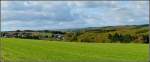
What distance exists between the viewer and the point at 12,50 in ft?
118

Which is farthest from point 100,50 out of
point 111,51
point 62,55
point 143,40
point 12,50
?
point 143,40

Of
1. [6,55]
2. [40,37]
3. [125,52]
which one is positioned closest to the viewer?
[6,55]

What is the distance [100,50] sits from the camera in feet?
145

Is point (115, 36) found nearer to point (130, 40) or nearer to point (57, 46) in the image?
point (130, 40)

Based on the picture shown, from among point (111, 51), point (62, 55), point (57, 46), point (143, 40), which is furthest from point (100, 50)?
point (143, 40)

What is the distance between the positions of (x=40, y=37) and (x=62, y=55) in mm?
18690

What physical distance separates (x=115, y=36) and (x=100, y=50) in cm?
1788

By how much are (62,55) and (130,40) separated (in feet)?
86.3

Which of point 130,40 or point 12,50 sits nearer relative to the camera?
point 12,50

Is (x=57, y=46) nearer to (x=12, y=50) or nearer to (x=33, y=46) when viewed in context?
(x=33, y=46)

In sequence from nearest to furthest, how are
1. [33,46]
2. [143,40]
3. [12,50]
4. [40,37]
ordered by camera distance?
[12,50]
[33,46]
[40,37]
[143,40]

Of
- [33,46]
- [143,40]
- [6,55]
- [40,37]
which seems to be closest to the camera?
[6,55]

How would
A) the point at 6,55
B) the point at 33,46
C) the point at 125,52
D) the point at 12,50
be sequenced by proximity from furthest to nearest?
the point at 125,52, the point at 33,46, the point at 12,50, the point at 6,55

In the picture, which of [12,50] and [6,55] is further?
[12,50]
